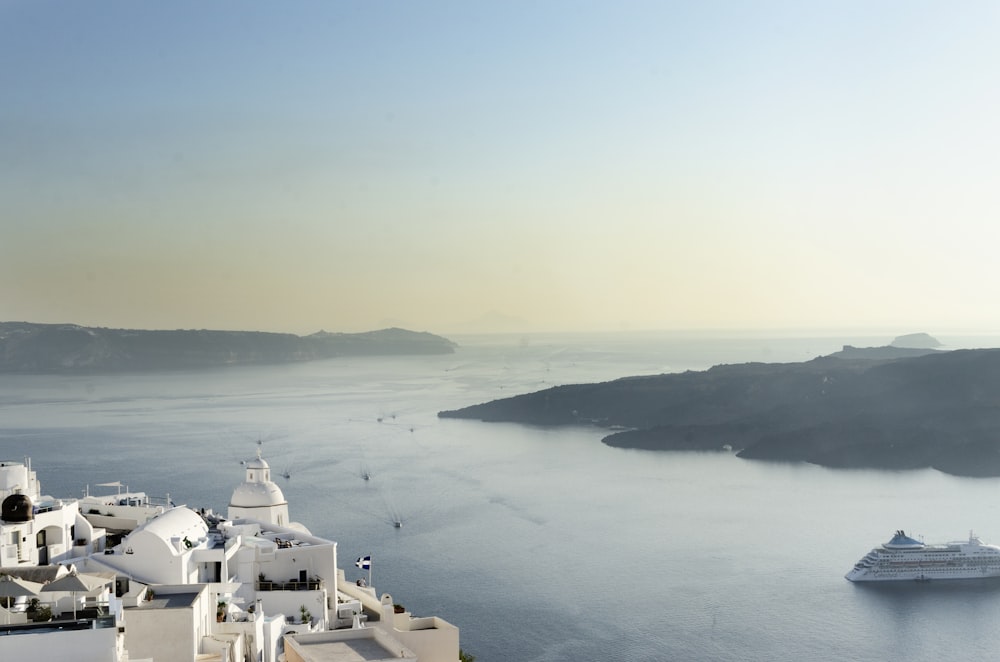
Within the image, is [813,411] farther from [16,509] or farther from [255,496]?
[16,509]

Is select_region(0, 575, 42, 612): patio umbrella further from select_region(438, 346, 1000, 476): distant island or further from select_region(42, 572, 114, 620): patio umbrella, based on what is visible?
select_region(438, 346, 1000, 476): distant island

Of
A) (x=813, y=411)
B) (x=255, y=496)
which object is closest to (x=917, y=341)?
(x=813, y=411)

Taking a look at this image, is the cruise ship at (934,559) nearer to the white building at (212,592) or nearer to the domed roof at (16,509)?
the white building at (212,592)

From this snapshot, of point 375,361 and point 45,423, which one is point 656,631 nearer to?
point 45,423

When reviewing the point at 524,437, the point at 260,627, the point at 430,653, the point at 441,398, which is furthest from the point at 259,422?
the point at 430,653

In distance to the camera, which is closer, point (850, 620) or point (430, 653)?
point (430, 653)

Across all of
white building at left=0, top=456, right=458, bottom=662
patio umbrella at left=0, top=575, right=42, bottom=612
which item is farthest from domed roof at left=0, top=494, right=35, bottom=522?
patio umbrella at left=0, top=575, right=42, bottom=612
